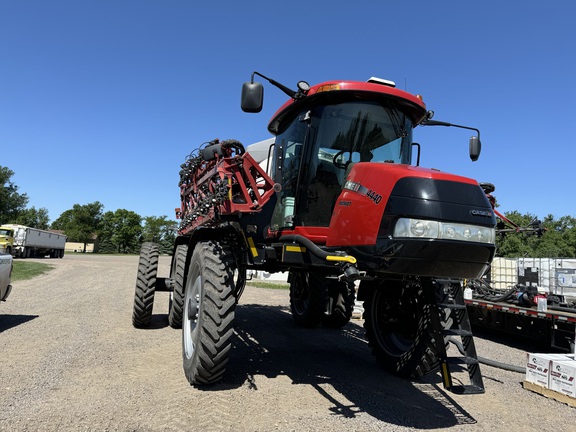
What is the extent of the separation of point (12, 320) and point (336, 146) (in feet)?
24.8

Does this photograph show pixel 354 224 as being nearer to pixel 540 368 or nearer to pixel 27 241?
pixel 540 368

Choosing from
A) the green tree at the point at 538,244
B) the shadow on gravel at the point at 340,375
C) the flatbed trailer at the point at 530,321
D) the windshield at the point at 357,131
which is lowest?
the shadow on gravel at the point at 340,375

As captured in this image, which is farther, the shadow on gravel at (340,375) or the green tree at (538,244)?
the green tree at (538,244)

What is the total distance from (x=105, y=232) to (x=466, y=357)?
87687mm

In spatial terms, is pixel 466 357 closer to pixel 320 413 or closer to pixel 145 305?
pixel 320 413

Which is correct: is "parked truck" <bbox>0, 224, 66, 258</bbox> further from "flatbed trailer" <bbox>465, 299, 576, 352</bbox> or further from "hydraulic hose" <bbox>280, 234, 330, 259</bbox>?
"hydraulic hose" <bbox>280, 234, 330, 259</bbox>

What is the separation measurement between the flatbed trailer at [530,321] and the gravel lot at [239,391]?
22.4 inches

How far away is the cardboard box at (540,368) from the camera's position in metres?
5.02

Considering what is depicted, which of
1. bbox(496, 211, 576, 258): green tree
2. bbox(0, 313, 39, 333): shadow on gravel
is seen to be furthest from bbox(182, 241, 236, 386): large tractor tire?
bbox(496, 211, 576, 258): green tree

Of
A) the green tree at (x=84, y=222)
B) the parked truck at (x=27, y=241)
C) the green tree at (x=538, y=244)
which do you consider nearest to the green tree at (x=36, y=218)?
the green tree at (x=84, y=222)

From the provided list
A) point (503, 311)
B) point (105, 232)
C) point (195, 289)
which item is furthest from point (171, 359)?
point (105, 232)

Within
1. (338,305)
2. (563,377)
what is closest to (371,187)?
(563,377)

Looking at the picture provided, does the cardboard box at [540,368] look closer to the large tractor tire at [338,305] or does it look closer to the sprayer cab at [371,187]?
the sprayer cab at [371,187]

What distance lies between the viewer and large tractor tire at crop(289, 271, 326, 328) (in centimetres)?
820
